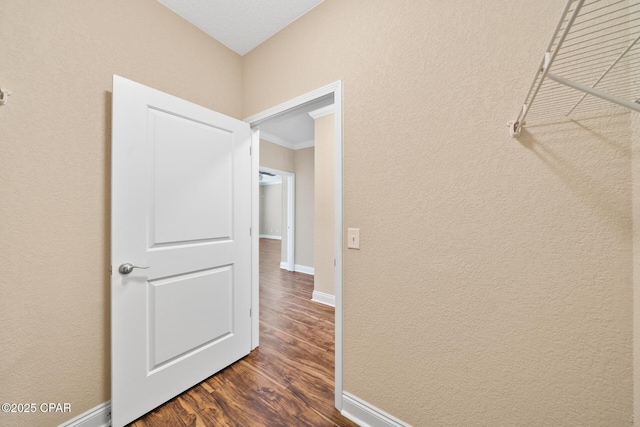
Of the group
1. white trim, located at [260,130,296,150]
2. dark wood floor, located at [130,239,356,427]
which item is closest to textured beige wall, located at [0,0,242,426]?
dark wood floor, located at [130,239,356,427]

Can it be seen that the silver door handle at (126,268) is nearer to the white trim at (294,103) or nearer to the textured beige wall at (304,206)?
the white trim at (294,103)

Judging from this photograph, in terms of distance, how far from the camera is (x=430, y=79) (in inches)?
45.6

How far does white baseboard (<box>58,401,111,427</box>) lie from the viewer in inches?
48.3

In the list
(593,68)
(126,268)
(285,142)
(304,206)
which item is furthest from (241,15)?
(304,206)

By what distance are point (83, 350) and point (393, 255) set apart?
5.90 feet

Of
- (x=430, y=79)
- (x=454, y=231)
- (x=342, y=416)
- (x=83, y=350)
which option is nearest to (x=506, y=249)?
(x=454, y=231)

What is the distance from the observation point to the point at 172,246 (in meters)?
1.51

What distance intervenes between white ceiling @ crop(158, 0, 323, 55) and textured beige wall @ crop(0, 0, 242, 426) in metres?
0.30

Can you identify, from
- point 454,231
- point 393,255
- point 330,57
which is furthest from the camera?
point 330,57

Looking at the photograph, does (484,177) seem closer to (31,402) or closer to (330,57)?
(330,57)

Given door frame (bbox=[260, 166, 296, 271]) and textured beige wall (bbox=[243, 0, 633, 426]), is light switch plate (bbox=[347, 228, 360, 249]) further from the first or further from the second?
door frame (bbox=[260, 166, 296, 271])

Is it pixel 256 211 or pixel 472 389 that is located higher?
pixel 256 211

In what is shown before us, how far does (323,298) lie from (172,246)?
2.17 m

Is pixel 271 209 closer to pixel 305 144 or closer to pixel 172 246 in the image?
pixel 305 144
